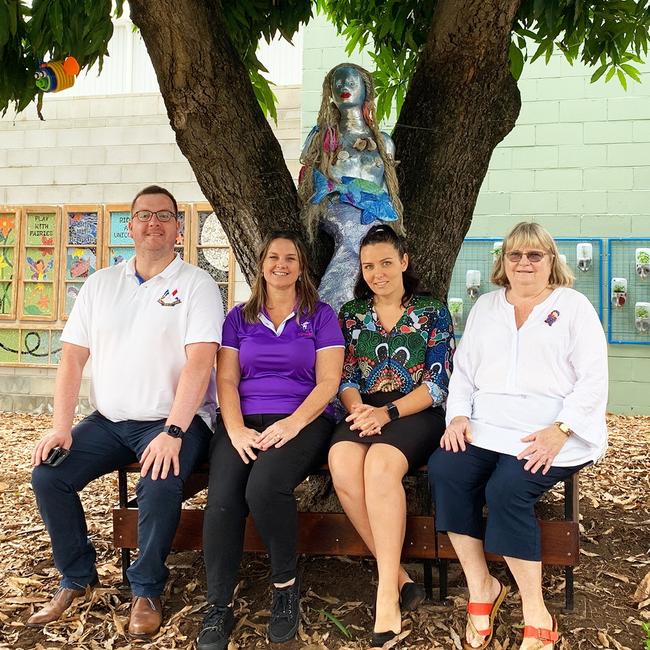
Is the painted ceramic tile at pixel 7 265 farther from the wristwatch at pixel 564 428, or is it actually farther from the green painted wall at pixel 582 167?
the wristwatch at pixel 564 428

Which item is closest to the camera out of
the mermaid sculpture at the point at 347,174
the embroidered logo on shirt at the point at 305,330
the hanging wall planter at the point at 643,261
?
the embroidered logo on shirt at the point at 305,330

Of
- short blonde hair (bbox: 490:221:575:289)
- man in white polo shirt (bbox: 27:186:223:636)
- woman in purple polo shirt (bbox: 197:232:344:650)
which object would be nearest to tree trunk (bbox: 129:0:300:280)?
man in white polo shirt (bbox: 27:186:223:636)

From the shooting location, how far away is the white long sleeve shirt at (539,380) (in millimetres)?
2400

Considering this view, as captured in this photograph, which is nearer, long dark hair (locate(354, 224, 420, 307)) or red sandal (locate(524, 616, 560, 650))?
red sandal (locate(524, 616, 560, 650))

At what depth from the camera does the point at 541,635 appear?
2281mm

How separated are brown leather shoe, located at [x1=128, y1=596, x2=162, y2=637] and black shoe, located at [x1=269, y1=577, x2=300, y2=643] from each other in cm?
40

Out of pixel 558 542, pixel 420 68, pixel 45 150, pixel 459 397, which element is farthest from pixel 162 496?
pixel 45 150

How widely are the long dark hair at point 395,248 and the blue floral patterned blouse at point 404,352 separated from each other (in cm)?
8

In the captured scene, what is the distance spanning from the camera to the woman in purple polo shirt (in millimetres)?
2410

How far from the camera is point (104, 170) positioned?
7270 mm

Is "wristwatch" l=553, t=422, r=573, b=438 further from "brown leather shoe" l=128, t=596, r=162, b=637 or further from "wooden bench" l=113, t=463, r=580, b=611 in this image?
"brown leather shoe" l=128, t=596, r=162, b=637

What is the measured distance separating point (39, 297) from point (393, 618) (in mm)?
5999

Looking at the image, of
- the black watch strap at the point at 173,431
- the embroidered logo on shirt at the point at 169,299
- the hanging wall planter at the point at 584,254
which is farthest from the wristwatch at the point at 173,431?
the hanging wall planter at the point at 584,254

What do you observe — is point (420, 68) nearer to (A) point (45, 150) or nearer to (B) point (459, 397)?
(B) point (459, 397)
